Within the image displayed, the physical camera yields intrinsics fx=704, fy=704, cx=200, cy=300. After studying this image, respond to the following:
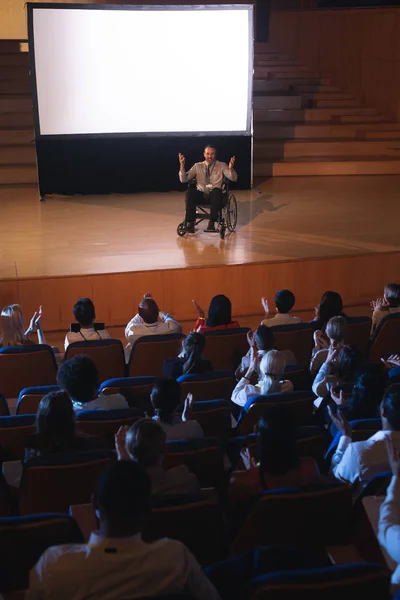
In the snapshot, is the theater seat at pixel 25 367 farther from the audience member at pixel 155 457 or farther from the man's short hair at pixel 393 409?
the man's short hair at pixel 393 409

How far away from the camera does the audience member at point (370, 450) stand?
2734mm

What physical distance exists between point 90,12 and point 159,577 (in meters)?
7.95

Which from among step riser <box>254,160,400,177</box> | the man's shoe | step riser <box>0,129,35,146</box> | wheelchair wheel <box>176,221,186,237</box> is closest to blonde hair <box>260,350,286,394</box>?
wheelchair wheel <box>176,221,186,237</box>

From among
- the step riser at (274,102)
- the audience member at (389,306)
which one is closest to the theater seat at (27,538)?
the audience member at (389,306)

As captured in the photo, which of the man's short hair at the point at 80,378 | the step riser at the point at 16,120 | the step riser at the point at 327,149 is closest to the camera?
the man's short hair at the point at 80,378

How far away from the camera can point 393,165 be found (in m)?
10.5

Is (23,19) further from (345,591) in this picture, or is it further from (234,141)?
(345,591)

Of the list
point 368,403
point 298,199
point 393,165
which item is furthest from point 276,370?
point 393,165

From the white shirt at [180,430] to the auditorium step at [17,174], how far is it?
7449 millimetres

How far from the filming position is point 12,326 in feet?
14.7

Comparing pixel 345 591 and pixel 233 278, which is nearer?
pixel 345 591

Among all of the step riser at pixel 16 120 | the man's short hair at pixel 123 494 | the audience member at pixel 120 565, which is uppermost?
the step riser at pixel 16 120

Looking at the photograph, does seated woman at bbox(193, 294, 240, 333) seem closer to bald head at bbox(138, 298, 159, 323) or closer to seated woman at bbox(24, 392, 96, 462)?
bald head at bbox(138, 298, 159, 323)

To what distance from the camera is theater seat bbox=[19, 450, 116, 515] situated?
2.55 meters
